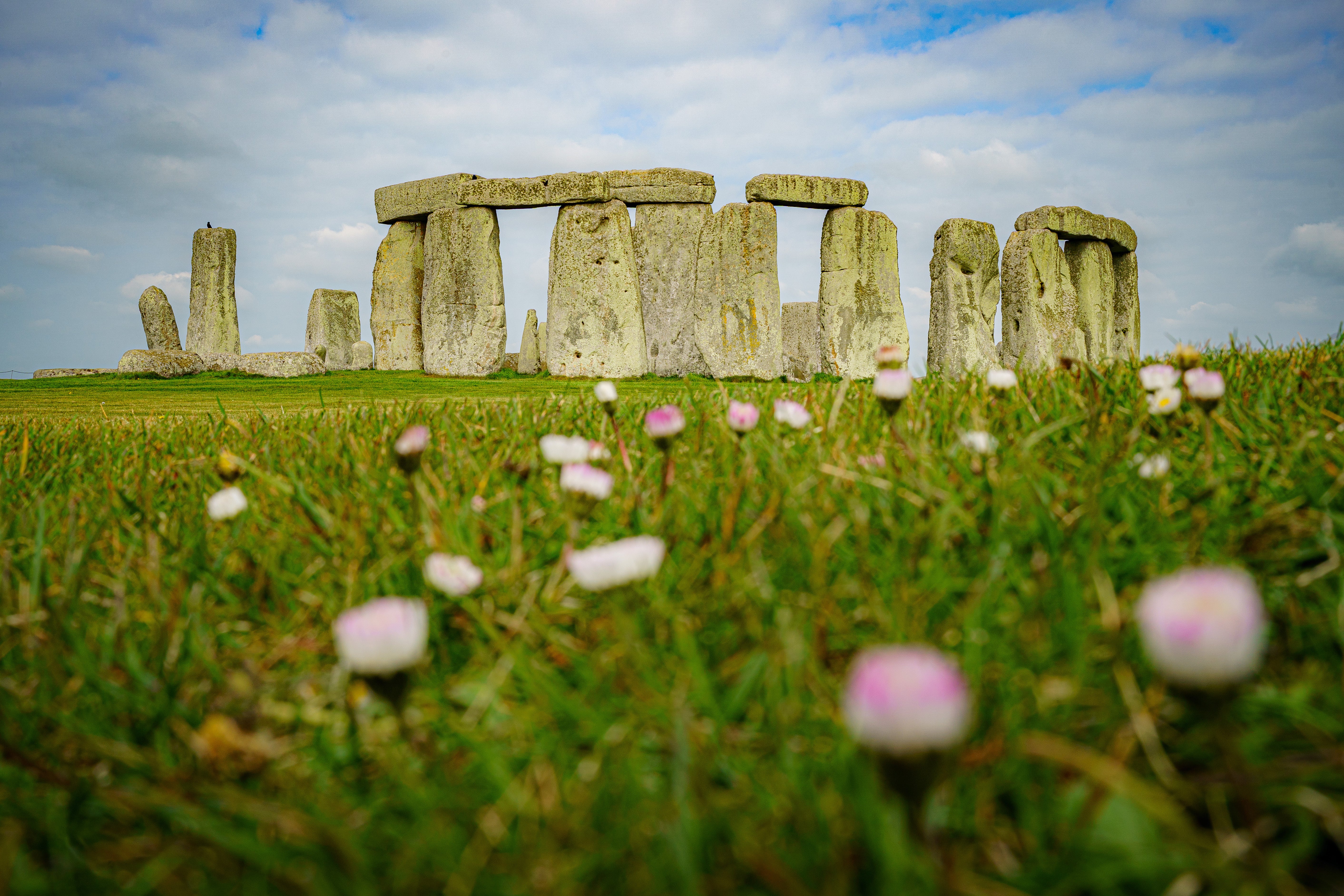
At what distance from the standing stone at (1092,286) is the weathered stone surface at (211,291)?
17.2 metres

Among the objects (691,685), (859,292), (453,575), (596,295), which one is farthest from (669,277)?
(691,685)

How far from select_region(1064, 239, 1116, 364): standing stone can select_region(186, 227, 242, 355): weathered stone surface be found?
17.2 m

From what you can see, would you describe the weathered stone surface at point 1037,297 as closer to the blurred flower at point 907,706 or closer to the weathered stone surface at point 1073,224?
the weathered stone surface at point 1073,224

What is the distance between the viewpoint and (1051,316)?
1375 cm

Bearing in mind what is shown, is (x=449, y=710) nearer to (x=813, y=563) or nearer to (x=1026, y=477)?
(x=813, y=563)

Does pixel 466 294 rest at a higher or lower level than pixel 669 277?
lower

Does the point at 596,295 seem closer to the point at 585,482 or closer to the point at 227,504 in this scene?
the point at 227,504

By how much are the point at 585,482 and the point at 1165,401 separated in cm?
136

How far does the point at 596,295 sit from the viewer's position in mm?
12562

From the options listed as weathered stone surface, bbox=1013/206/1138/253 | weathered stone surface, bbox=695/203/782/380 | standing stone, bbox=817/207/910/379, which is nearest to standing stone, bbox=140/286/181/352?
weathered stone surface, bbox=695/203/782/380

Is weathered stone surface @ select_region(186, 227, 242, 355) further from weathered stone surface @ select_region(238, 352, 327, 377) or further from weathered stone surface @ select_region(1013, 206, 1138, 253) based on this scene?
weathered stone surface @ select_region(1013, 206, 1138, 253)

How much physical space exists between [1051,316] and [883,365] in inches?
539

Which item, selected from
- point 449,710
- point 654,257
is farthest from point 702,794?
point 654,257

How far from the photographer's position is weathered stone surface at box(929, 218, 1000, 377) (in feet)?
44.0
